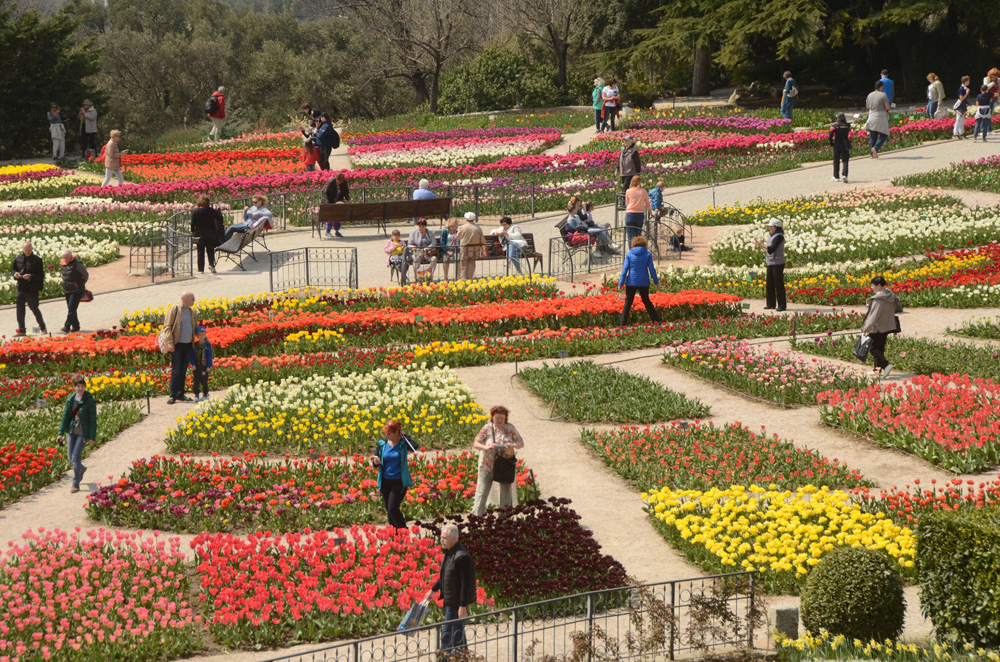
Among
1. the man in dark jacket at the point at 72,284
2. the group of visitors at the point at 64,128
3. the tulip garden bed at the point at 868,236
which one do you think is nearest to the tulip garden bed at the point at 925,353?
the tulip garden bed at the point at 868,236

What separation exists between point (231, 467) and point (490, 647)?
5.04m

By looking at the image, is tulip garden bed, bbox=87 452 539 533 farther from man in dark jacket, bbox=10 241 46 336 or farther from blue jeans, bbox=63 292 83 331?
man in dark jacket, bbox=10 241 46 336

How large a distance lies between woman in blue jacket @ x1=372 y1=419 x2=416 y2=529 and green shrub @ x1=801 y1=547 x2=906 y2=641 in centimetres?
418

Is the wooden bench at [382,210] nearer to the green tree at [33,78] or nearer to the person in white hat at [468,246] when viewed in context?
the person in white hat at [468,246]

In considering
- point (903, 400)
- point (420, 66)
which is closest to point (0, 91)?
point (420, 66)

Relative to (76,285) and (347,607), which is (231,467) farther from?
(76,285)

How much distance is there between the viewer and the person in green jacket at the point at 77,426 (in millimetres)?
13422

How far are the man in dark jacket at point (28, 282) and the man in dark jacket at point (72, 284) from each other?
0.47 metres

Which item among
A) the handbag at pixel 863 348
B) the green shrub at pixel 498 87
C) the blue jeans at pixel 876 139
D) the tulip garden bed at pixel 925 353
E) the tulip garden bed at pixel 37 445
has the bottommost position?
the tulip garden bed at pixel 37 445

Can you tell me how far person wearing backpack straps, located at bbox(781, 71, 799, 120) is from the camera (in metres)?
38.7

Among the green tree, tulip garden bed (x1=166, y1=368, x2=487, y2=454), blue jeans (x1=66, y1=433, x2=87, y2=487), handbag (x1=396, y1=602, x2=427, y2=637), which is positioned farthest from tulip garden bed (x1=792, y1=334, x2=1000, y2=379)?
the green tree

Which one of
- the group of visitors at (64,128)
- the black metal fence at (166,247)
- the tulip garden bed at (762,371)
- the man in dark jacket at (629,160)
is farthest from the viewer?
the group of visitors at (64,128)

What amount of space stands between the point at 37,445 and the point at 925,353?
12.1m

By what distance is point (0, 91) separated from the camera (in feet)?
154
